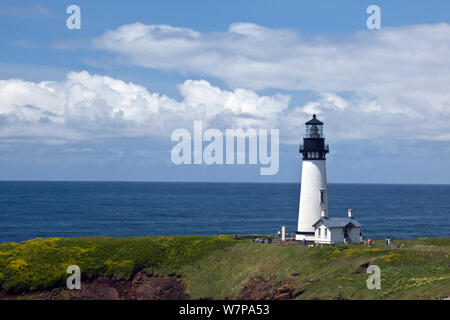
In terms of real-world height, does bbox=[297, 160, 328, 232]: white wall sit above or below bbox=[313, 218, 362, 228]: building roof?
above

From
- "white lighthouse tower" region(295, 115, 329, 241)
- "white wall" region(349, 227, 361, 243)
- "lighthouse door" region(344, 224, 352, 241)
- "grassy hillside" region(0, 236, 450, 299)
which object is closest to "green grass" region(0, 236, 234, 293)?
"grassy hillside" region(0, 236, 450, 299)

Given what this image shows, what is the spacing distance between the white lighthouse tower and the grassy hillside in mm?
7488

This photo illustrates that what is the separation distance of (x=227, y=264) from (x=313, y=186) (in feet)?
51.9

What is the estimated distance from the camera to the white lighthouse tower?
70938mm

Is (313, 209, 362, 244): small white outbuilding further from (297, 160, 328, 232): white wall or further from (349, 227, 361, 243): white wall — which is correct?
(297, 160, 328, 232): white wall

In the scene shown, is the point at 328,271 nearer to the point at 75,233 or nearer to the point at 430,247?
the point at 430,247

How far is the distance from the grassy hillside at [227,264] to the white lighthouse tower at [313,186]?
7.49 metres

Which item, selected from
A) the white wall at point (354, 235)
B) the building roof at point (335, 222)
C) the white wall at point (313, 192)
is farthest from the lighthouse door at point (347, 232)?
the white wall at point (313, 192)

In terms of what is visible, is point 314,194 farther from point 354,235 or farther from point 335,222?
point 354,235

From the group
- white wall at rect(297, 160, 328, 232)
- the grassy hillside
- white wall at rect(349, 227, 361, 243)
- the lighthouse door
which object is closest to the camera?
the grassy hillside

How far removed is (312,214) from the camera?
7100 centimetres

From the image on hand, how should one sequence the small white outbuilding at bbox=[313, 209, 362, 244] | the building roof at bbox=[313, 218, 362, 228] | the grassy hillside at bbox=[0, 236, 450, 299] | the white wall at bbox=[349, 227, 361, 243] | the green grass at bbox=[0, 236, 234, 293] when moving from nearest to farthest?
the grassy hillside at bbox=[0, 236, 450, 299] → the green grass at bbox=[0, 236, 234, 293] → the small white outbuilding at bbox=[313, 209, 362, 244] → the building roof at bbox=[313, 218, 362, 228] → the white wall at bbox=[349, 227, 361, 243]

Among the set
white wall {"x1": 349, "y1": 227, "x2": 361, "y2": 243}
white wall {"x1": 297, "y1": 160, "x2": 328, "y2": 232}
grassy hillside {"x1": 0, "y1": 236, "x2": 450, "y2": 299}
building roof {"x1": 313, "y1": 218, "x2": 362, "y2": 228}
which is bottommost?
grassy hillside {"x1": 0, "y1": 236, "x2": 450, "y2": 299}

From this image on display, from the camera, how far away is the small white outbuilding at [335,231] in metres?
68.5
